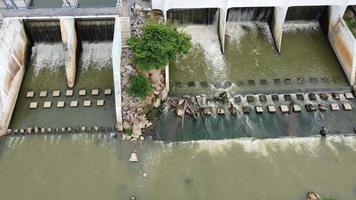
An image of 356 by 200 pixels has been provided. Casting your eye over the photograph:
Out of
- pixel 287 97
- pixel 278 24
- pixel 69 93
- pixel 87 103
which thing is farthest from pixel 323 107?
pixel 69 93

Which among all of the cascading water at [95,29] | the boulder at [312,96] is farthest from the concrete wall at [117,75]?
the boulder at [312,96]

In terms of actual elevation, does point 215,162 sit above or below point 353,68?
below

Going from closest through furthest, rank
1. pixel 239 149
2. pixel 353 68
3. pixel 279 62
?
pixel 239 149 → pixel 353 68 → pixel 279 62

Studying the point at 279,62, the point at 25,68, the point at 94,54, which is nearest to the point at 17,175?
the point at 25,68

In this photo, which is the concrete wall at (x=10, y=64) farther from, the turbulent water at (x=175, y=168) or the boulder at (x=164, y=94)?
the boulder at (x=164, y=94)

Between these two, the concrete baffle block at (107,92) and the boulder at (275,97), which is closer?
the concrete baffle block at (107,92)

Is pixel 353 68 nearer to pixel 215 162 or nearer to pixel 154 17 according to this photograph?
pixel 215 162

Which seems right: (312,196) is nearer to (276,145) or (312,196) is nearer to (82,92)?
(276,145)
